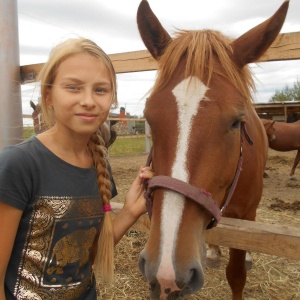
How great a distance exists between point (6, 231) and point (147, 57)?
5.70ft

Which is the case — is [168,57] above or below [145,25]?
A: below

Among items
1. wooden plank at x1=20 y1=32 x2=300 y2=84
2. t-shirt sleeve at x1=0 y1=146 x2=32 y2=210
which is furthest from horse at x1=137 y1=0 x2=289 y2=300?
t-shirt sleeve at x1=0 y1=146 x2=32 y2=210

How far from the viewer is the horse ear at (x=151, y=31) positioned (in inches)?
73.1

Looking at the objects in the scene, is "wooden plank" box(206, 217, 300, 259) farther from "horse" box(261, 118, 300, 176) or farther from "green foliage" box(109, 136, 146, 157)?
"green foliage" box(109, 136, 146, 157)

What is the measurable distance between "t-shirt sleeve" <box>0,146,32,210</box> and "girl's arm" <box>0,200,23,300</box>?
0.10 ft

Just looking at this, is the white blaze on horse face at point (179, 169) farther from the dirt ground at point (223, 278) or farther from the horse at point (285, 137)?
the horse at point (285, 137)

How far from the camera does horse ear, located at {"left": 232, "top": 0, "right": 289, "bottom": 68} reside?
1665mm

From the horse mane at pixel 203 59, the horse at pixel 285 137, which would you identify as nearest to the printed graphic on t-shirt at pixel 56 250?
the horse mane at pixel 203 59

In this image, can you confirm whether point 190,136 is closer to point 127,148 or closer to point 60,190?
point 60,190

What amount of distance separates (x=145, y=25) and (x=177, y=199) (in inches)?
44.6

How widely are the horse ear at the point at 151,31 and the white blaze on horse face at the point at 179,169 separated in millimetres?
482

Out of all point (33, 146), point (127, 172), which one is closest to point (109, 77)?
point (33, 146)

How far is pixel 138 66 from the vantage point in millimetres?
2590

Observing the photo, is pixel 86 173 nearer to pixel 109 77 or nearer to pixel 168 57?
pixel 109 77
